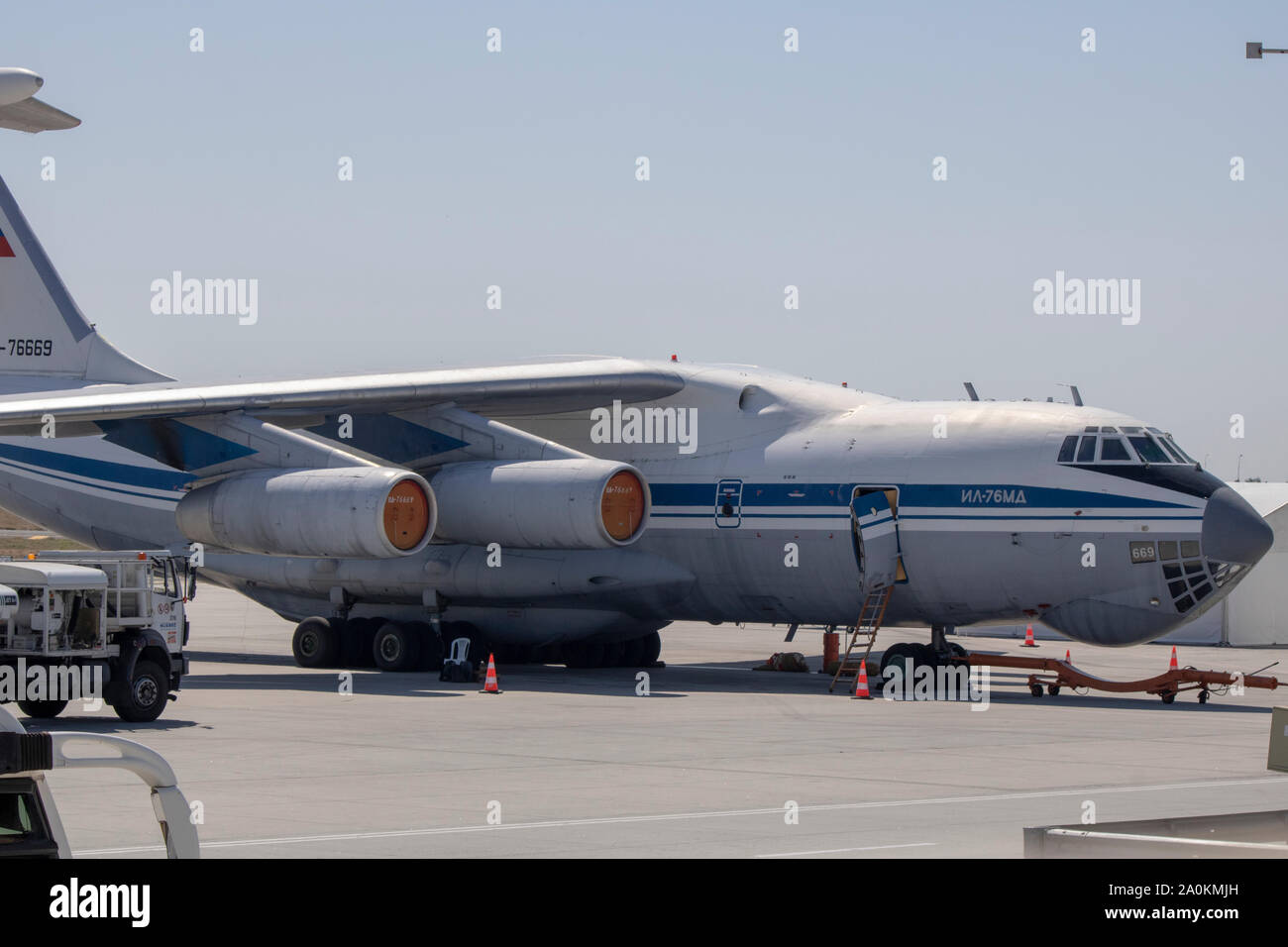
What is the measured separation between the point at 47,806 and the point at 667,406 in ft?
63.3

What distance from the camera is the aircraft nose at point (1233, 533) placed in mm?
19172

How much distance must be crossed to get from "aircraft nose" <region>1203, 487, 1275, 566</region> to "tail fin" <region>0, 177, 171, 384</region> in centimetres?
1659

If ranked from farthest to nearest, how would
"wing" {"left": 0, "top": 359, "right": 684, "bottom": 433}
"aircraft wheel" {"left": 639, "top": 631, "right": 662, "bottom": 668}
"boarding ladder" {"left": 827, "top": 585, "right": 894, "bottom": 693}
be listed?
"aircraft wheel" {"left": 639, "top": 631, "right": 662, "bottom": 668}
"wing" {"left": 0, "top": 359, "right": 684, "bottom": 433}
"boarding ladder" {"left": 827, "top": 585, "right": 894, "bottom": 693}

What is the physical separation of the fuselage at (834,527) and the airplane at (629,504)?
3 centimetres

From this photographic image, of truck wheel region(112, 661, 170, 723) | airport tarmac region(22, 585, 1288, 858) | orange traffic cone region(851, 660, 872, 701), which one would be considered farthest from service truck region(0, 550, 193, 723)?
orange traffic cone region(851, 660, 872, 701)

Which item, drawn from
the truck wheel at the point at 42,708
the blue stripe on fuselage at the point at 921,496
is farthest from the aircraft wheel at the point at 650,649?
the truck wheel at the point at 42,708

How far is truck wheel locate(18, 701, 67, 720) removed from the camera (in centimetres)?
1591

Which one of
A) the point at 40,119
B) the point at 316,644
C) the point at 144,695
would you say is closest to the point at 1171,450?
the point at 316,644

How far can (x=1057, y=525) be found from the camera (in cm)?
1998

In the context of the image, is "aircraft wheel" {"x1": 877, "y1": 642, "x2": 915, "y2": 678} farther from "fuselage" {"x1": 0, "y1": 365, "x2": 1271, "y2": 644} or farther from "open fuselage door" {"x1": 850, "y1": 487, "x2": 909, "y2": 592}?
"open fuselage door" {"x1": 850, "y1": 487, "x2": 909, "y2": 592}

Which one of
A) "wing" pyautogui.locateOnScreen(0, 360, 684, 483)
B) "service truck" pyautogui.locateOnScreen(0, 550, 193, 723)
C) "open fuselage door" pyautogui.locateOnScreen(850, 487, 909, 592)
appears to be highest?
"wing" pyautogui.locateOnScreen(0, 360, 684, 483)

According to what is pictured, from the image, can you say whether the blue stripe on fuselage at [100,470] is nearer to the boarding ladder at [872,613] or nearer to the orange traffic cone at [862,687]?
the boarding ladder at [872,613]
